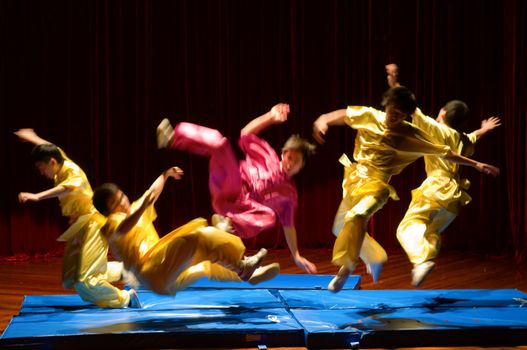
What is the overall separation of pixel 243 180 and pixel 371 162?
84 centimetres

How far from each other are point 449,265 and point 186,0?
4.06 metres

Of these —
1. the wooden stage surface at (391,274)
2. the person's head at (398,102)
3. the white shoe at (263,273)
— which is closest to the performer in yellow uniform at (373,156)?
the person's head at (398,102)

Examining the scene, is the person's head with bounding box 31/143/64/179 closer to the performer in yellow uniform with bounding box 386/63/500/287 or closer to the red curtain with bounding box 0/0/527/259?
the performer in yellow uniform with bounding box 386/63/500/287

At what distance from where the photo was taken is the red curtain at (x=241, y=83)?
742 centimetres

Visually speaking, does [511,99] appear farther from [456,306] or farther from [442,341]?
[442,341]

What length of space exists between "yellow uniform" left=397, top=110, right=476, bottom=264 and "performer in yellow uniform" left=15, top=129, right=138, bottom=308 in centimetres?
191

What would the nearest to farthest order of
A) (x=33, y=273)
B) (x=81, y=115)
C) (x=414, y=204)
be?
(x=414, y=204) → (x=33, y=273) → (x=81, y=115)

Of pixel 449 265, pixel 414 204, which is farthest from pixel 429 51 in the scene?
pixel 414 204

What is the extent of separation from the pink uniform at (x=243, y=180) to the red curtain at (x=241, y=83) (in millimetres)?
3503

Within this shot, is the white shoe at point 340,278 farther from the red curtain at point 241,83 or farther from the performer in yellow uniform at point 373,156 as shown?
the red curtain at point 241,83

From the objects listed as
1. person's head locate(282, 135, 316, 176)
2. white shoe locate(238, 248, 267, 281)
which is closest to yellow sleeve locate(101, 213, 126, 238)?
white shoe locate(238, 248, 267, 281)

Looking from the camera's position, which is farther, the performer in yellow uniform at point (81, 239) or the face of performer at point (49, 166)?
the face of performer at point (49, 166)

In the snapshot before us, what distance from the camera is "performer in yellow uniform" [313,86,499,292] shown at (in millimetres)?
4340

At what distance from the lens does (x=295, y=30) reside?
794 centimetres
